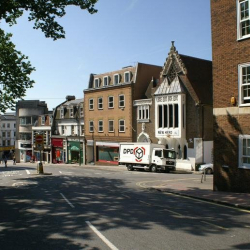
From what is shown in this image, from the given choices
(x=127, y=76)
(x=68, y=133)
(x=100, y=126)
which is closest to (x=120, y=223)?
(x=127, y=76)

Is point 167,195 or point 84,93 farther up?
point 84,93

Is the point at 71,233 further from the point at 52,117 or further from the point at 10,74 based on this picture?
the point at 52,117

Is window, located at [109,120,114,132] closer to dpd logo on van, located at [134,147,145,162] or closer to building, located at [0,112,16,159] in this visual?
dpd logo on van, located at [134,147,145,162]

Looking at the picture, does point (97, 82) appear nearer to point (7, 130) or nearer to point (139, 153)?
point (139, 153)

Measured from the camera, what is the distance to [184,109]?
115 ft

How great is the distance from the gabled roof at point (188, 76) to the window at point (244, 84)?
17695 millimetres

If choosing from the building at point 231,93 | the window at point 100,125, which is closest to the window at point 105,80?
the window at point 100,125

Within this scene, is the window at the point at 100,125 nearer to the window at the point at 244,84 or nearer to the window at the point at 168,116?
the window at the point at 168,116

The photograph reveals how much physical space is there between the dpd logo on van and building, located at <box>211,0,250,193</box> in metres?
16.4

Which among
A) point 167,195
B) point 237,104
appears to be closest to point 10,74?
point 167,195

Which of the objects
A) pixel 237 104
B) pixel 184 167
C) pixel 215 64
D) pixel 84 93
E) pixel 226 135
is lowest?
pixel 184 167

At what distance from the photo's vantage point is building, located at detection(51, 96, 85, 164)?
52.5 metres

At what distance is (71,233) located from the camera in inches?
360

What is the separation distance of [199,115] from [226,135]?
1718cm
